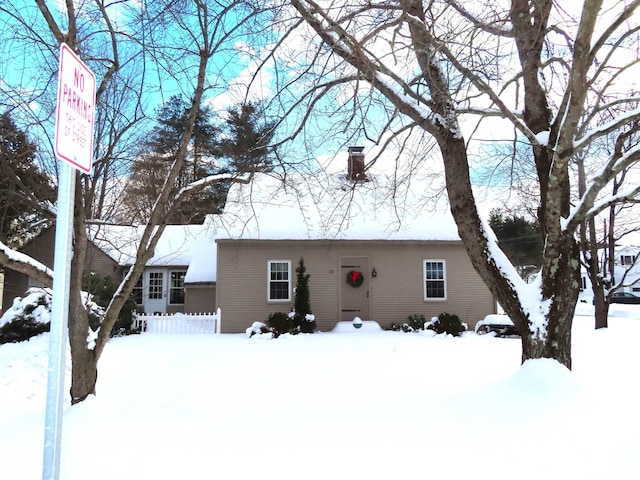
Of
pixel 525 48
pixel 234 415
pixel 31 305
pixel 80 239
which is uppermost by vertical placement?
pixel 525 48

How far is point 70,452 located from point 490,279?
5.22 m

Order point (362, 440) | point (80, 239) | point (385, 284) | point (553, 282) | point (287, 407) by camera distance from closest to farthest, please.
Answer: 1. point (362, 440)
2. point (80, 239)
3. point (287, 407)
4. point (553, 282)
5. point (385, 284)

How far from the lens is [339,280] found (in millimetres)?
16203

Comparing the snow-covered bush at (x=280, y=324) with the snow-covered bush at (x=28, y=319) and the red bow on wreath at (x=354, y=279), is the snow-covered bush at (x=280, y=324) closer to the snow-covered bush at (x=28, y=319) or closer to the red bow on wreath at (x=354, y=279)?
the red bow on wreath at (x=354, y=279)

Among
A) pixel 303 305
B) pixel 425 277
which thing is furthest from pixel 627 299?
pixel 303 305

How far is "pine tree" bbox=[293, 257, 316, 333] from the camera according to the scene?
49.2ft

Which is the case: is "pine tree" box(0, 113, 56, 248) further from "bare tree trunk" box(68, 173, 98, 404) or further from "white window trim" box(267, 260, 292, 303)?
"white window trim" box(267, 260, 292, 303)

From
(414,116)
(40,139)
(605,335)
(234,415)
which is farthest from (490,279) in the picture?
(605,335)

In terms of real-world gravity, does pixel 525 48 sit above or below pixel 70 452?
above

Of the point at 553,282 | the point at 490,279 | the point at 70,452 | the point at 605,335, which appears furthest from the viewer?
the point at 605,335

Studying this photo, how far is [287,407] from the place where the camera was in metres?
5.76

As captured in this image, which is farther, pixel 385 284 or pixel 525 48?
pixel 385 284

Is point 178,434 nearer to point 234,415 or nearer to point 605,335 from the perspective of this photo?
point 234,415

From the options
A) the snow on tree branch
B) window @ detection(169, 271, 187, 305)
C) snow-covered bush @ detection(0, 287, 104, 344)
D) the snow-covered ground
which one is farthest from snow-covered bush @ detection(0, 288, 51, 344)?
window @ detection(169, 271, 187, 305)
